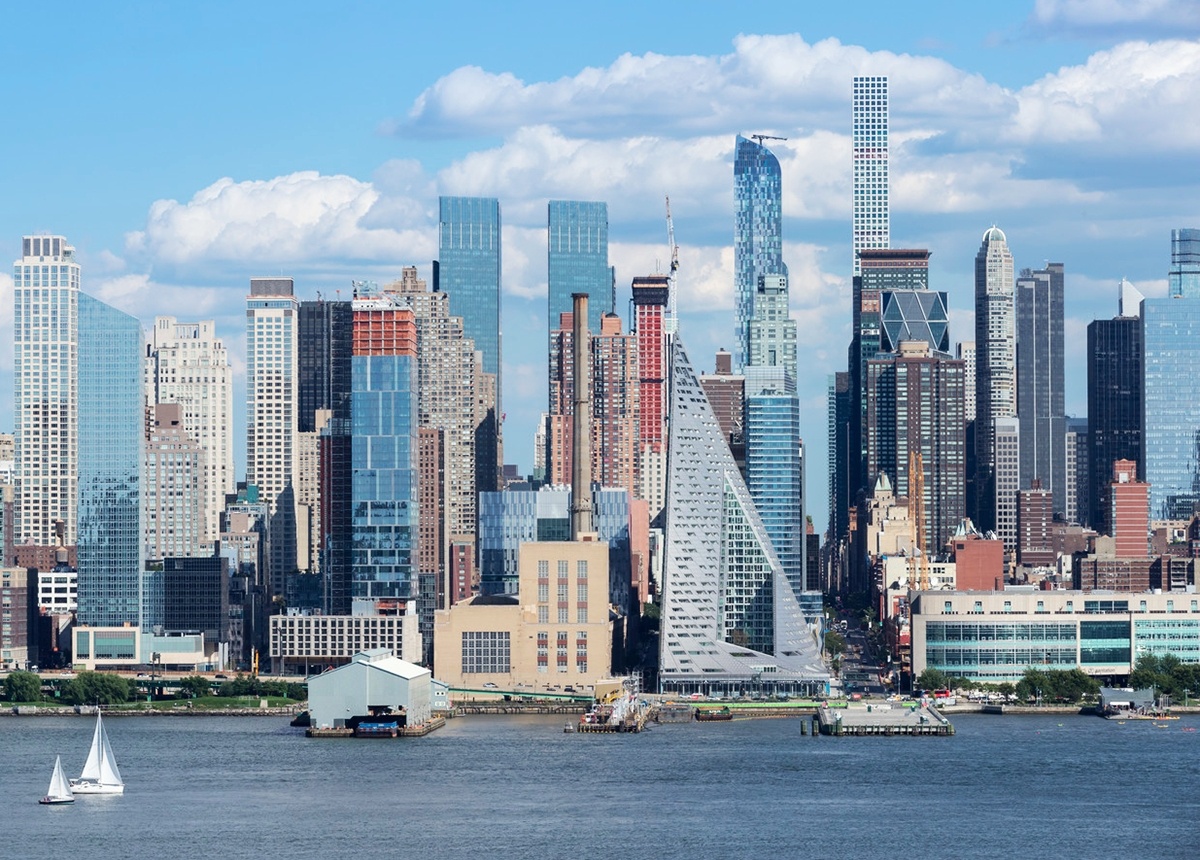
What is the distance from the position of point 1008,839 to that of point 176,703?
82.4m

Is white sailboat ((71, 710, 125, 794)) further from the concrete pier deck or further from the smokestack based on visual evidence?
the smokestack

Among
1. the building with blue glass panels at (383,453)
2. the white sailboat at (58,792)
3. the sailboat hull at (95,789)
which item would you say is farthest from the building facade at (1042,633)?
the white sailboat at (58,792)

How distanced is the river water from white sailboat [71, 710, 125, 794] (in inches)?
33.5

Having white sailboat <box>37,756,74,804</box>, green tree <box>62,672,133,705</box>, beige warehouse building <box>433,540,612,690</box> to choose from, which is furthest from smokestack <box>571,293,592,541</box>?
white sailboat <box>37,756,74,804</box>

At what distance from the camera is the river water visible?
84.3m

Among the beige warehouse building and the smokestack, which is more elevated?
the smokestack

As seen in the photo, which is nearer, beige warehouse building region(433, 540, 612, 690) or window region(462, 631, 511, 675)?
beige warehouse building region(433, 540, 612, 690)

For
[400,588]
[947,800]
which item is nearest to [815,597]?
[400,588]

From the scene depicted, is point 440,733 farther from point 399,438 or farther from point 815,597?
point 815,597

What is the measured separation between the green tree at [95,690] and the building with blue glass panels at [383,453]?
27.8 meters

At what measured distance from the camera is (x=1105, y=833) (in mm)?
87438

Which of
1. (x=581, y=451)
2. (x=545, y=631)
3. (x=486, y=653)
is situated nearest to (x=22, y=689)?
(x=486, y=653)

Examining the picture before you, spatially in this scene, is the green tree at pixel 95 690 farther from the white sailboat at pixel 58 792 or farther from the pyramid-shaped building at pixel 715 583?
the white sailboat at pixel 58 792

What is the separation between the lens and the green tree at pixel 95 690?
518ft
